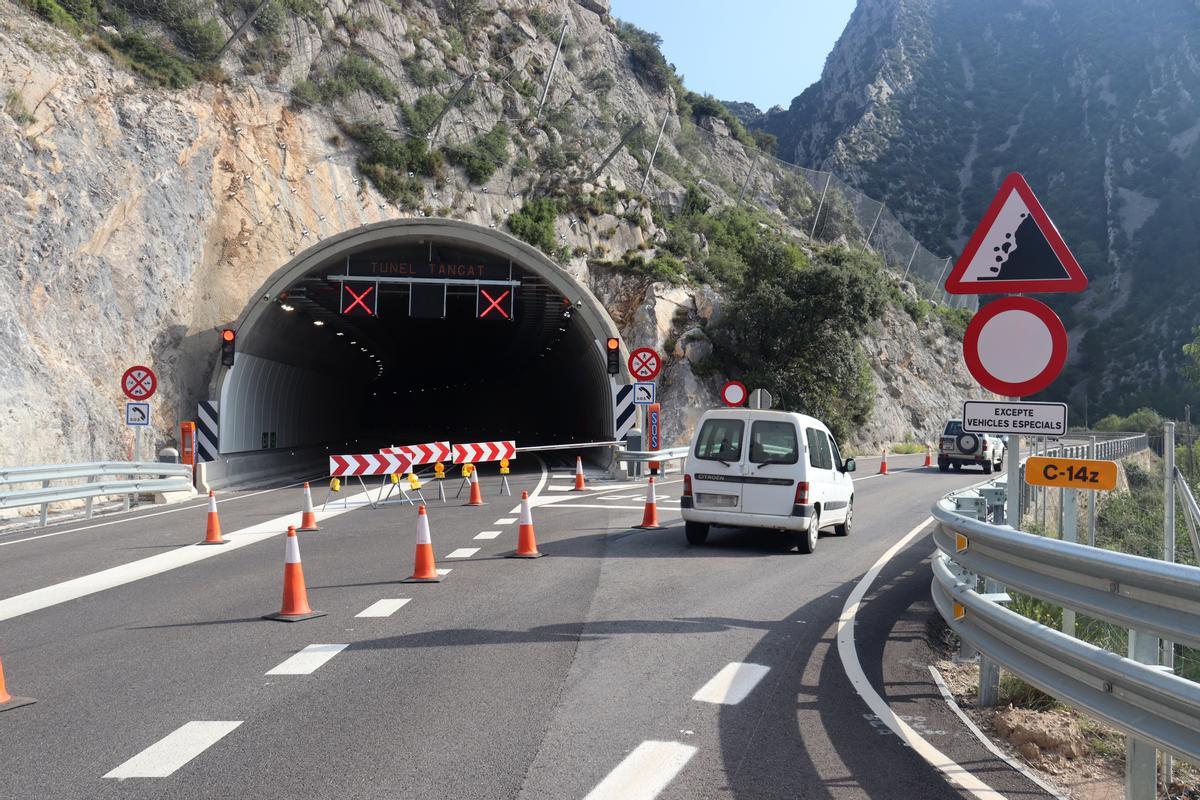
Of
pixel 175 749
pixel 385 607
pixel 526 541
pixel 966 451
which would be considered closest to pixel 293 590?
pixel 385 607

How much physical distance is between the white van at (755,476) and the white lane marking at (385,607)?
4944mm

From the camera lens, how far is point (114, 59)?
32500 millimetres

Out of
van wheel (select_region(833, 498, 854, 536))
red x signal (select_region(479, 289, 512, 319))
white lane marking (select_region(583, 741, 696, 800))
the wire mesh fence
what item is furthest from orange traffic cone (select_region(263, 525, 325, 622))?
the wire mesh fence

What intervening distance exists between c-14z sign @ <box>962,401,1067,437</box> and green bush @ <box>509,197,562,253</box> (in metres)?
38.1

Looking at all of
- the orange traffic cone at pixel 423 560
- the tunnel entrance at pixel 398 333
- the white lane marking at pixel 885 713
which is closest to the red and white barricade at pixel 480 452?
the tunnel entrance at pixel 398 333

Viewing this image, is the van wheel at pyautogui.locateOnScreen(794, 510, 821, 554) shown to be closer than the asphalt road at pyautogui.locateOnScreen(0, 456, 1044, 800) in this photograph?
No

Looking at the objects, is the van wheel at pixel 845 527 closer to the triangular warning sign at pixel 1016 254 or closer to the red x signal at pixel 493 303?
the triangular warning sign at pixel 1016 254

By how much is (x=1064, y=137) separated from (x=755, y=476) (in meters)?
114

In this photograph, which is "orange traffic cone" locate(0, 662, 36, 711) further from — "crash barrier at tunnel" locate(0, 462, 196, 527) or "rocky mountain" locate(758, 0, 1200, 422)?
"rocky mountain" locate(758, 0, 1200, 422)

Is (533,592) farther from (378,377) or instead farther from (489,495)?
(378,377)

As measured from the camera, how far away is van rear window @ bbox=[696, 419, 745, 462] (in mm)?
12883

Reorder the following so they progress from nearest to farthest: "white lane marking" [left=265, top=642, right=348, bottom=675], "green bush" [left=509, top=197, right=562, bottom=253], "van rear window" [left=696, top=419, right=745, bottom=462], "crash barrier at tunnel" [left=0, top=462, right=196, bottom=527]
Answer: "white lane marking" [left=265, top=642, right=348, bottom=675] → "van rear window" [left=696, top=419, right=745, bottom=462] → "crash barrier at tunnel" [left=0, top=462, right=196, bottom=527] → "green bush" [left=509, top=197, right=562, bottom=253]

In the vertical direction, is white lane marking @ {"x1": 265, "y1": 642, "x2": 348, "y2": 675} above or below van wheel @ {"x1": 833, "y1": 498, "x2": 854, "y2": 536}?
below

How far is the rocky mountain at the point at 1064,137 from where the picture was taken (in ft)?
278
